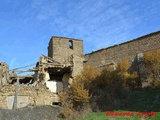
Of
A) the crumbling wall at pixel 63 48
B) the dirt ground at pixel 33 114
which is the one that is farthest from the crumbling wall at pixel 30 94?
the crumbling wall at pixel 63 48

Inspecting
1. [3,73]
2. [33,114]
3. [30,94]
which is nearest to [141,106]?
[33,114]

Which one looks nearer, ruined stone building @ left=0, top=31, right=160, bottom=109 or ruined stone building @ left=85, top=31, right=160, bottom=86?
ruined stone building @ left=0, top=31, right=160, bottom=109

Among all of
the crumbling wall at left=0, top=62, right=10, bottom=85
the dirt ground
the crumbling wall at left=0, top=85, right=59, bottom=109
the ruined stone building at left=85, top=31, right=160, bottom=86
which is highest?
the ruined stone building at left=85, top=31, right=160, bottom=86

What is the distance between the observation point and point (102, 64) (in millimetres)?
28562

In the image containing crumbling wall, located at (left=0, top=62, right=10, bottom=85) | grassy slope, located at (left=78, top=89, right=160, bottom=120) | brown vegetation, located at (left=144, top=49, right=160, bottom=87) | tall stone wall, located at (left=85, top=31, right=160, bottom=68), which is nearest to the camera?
grassy slope, located at (left=78, top=89, right=160, bottom=120)

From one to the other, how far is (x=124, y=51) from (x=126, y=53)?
37 centimetres

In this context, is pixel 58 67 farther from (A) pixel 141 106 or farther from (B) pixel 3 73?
(A) pixel 141 106

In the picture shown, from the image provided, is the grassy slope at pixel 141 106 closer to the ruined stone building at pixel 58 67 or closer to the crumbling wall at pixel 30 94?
the crumbling wall at pixel 30 94

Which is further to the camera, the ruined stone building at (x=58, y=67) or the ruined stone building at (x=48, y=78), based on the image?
the ruined stone building at (x=58, y=67)

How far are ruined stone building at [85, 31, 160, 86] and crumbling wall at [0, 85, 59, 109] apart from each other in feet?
28.2

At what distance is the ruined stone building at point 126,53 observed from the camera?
2533 cm

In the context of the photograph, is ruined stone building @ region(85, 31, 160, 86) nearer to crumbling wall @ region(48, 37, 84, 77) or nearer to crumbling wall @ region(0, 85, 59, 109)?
crumbling wall @ region(48, 37, 84, 77)

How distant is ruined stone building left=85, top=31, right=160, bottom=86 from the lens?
25.3 m

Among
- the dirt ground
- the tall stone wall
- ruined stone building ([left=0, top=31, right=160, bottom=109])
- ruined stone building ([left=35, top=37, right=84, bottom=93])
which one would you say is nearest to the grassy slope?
the dirt ground
